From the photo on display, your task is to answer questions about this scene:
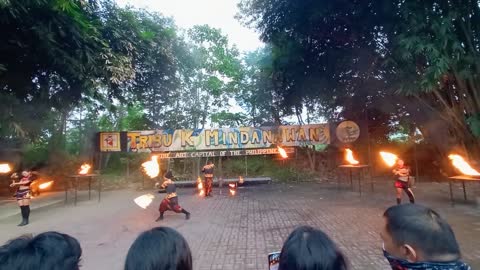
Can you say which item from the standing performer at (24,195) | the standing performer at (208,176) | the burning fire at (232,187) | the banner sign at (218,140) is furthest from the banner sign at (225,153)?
the standing performer at (24,195)

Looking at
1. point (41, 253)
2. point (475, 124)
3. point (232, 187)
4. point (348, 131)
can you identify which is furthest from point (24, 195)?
point (348, 131)

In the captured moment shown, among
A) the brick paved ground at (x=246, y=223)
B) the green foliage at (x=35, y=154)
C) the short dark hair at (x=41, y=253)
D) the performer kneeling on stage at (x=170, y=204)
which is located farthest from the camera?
the green foliage at (x=35, y=154)

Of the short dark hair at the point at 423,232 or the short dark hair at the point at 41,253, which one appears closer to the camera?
the short dark hair at the point at 41,253

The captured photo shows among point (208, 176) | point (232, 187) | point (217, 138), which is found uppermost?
point (217, 138)

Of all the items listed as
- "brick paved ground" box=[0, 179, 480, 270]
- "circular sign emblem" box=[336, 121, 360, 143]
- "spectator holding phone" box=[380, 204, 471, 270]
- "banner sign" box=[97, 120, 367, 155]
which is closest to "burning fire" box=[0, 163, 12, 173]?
"banner sign" box=[97, 120, 367, 155]

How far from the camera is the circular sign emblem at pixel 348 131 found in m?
17.9

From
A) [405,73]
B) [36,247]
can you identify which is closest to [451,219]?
[405,73]

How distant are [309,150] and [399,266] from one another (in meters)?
20.4

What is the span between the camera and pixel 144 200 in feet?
48.1

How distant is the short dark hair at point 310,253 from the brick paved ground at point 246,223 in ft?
14.0

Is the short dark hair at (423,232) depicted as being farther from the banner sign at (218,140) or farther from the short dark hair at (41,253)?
the banner sign at (218,140)

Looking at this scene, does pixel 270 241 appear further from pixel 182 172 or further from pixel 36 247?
pixel 182 172

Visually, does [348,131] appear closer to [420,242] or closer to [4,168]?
[4,168]

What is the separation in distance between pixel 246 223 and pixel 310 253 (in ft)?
25.7
